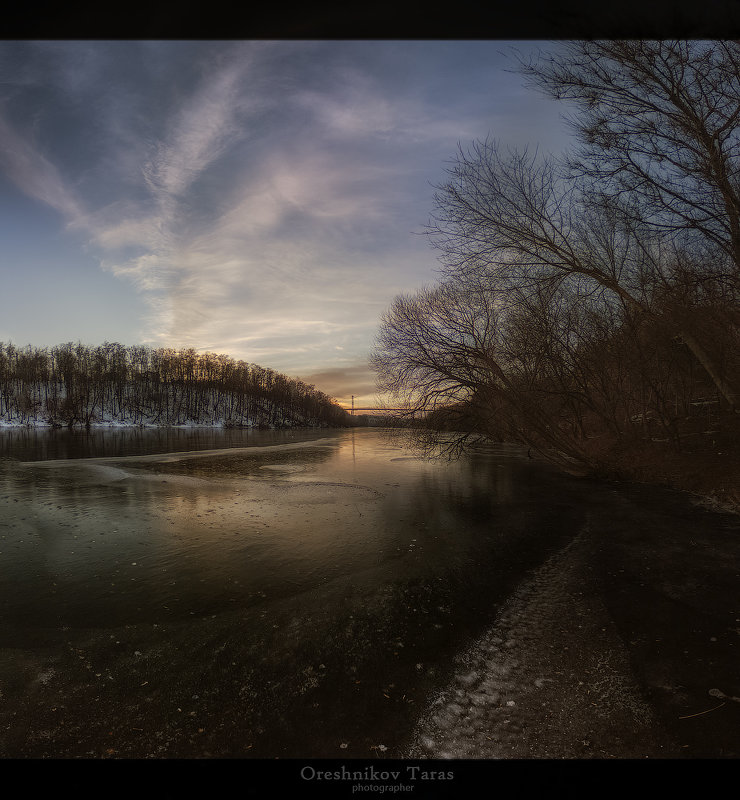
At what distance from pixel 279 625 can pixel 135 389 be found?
11412cm

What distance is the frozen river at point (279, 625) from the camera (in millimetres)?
3098

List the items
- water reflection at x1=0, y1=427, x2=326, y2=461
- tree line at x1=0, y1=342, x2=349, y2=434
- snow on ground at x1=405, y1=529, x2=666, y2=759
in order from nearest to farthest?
snow on ground at x1=405, y1=529, x2=666, y2=759, water reflection at x1=0, y1=427, x2=326, y2=461, tree line at x1=0, y1=342, x2=349, y2=434

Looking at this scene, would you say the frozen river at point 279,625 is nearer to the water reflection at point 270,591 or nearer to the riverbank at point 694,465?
the water reflection at point 270,591

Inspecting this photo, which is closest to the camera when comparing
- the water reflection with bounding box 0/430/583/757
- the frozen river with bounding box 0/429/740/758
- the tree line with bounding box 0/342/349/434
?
the frozen river with bounding box 0/429/740/758

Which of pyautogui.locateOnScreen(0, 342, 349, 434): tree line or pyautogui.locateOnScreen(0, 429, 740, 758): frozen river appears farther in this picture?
pyautogui.locateOnScreen(0, 342, 349, 434): tree line

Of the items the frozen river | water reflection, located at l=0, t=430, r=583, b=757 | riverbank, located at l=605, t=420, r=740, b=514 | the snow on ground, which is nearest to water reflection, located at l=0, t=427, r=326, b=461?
water reflection, located at l=0, t=430, r=583, b=757

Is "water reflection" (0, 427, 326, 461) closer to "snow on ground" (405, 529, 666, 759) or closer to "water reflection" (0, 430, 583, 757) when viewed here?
"water reflection" (0, 430, 583, 757)

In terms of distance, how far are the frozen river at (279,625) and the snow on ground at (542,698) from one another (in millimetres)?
26

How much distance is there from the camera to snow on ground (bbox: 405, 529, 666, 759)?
292cm

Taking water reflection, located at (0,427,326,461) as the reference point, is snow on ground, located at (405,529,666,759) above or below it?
below

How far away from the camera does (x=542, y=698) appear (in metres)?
3.47

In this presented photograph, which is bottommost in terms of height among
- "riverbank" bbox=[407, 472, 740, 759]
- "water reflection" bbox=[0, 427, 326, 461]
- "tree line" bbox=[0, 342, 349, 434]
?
"riverbank" bbox=[407, 472, 740, 759]

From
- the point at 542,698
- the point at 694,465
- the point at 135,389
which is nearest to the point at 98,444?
the point at 542,698

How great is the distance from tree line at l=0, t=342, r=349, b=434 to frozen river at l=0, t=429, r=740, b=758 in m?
79.0
